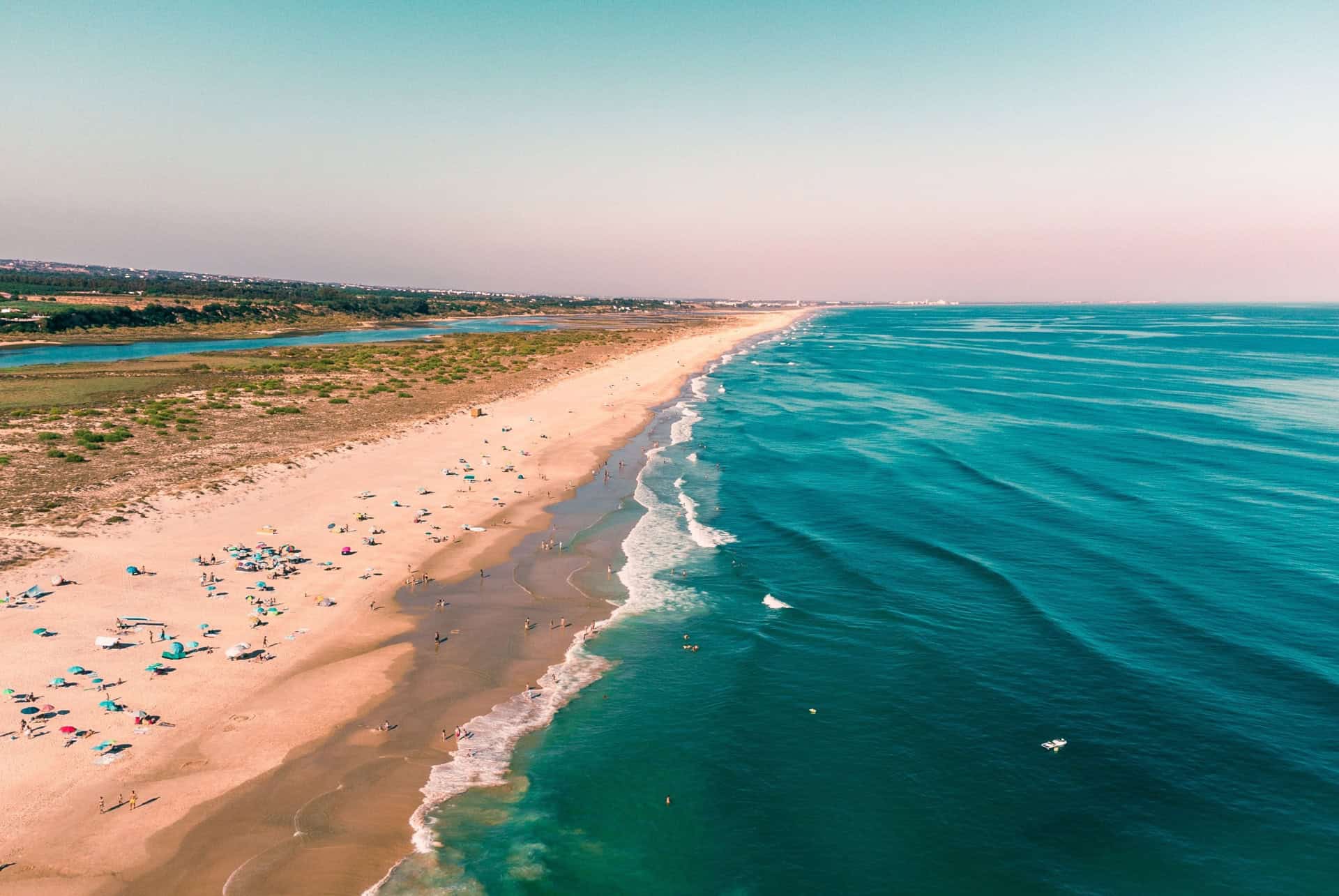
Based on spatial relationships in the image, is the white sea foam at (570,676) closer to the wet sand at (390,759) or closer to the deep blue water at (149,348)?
the wet sand at (390,759)

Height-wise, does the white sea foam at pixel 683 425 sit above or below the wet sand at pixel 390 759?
above

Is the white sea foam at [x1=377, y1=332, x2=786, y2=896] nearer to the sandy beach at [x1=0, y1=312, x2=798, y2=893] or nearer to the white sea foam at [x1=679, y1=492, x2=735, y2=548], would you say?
the white sea foam at [x1=679, y1=492, x2=735, y2=548]

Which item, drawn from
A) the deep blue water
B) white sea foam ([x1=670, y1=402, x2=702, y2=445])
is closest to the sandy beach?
white sea foam ([x1=670, y1=402, x2=702, y2=445])

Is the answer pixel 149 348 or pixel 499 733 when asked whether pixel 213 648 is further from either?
pixel 149 348

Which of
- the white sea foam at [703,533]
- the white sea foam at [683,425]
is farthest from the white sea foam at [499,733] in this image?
the white sea foam at [683,425]

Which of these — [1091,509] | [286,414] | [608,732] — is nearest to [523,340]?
[286,414]
